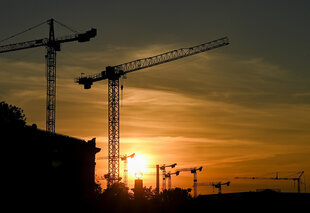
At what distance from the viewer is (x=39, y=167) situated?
80.2 meters

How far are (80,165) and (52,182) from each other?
13.6m

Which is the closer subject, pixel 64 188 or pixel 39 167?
pixel 39 167

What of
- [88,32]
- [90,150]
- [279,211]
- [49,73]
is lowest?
[279,211]

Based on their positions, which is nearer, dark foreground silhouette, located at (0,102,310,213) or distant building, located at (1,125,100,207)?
dark foreground silhouette, located at (0,102,310,213)

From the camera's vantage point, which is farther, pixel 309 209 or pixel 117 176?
pixel 117 176

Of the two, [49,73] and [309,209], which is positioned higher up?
[49,73]

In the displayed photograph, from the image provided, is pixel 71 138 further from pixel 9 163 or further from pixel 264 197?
pixel 264 197

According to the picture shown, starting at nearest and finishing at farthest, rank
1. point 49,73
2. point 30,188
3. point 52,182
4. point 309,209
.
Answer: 1. point 30,188
2. point 52,182
3. point 309,209
4. point 49,73

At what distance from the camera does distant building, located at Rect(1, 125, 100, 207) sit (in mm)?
72312

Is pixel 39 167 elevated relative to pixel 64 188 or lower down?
elevated

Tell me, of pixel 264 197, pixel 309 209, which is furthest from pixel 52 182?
pixel 309 209

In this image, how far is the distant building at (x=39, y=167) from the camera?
7231 centimetres

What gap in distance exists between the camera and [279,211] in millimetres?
85812

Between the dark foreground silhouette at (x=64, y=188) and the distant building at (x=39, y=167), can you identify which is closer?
the dark foreground silhouette at (x=64, y=188)
